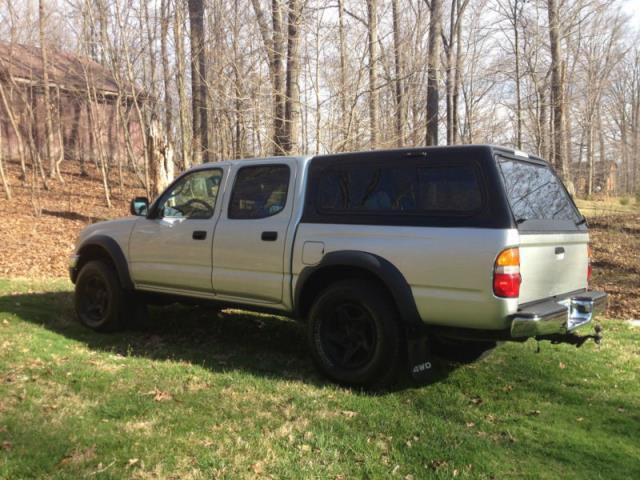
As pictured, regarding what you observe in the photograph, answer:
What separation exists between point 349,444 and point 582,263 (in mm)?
2592

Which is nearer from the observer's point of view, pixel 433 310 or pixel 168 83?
pixel 433 310

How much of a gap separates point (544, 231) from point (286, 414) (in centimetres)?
232

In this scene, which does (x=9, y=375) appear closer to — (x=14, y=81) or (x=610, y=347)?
(x=610, y=347)

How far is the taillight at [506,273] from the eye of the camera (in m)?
3.74

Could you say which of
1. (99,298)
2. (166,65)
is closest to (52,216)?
(166,65)

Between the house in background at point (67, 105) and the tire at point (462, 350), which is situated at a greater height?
the house in background at point (67, 105)

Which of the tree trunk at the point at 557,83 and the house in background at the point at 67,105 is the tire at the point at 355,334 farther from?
the tree trunk at the point at 557,83

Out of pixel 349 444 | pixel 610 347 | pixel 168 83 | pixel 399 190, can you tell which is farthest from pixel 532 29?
pixel 349 444

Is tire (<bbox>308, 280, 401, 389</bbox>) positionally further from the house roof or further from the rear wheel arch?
the house roof

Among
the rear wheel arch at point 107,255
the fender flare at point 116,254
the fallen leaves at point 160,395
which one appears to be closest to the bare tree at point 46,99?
the rear wheel arch at point 107,255

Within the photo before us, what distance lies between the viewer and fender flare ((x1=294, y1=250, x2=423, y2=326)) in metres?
4.14

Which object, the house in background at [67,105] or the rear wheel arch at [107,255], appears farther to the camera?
the house in background at [67,105]

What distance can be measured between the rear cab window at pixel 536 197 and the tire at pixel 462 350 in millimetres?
1191

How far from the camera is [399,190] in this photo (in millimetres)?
4398
